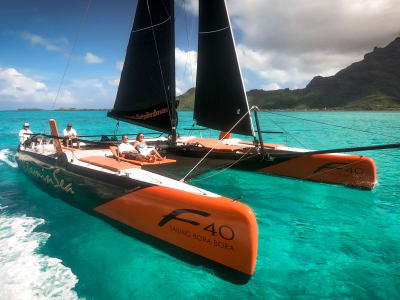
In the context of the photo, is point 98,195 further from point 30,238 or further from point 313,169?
point 313,169

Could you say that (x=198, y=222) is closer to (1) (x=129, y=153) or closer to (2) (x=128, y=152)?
(1) (x=129, y=153)

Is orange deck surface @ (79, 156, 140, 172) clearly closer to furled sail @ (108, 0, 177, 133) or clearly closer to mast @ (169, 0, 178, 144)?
furled sail @ (108, 0, 177, 133)

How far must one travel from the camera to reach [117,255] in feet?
14.8

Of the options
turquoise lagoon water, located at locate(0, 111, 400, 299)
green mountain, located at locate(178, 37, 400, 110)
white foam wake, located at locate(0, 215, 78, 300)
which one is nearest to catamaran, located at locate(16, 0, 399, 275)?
turquoise lagoon water, located at locate(0, 111, 400, 299)

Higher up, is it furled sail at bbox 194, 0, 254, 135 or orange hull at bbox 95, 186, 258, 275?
furled sail at bbox 194, 0, 254, 135

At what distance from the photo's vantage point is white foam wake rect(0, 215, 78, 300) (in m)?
3.69

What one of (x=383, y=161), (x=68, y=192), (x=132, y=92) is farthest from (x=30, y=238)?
(x=383, y=161)

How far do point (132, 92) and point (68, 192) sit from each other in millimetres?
4241

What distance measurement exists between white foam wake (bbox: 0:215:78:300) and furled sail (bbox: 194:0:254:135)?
547cm

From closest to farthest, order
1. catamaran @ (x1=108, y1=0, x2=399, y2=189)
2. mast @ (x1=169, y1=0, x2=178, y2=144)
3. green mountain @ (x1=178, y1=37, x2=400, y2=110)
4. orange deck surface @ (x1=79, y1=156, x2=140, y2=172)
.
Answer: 1. orange deck surface @ (x1=79, y1=156, x2=140, y2=172)
2. catamaran @ (x1=108, y1=0, x2=399, y2=189)
3. mast @ (x1=169, y1=0, x2=178, y2=144)
4. green mountain @ (x1=178, y1=37, x2=400, y2=110)

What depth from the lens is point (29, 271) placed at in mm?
4172

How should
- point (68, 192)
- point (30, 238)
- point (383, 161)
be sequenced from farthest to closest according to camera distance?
point (383, 161)
point (68, 192)
point (30, 238)

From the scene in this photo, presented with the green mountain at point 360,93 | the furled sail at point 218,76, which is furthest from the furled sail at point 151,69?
the green mountain at point 360,93

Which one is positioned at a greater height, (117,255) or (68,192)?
(68,192)
